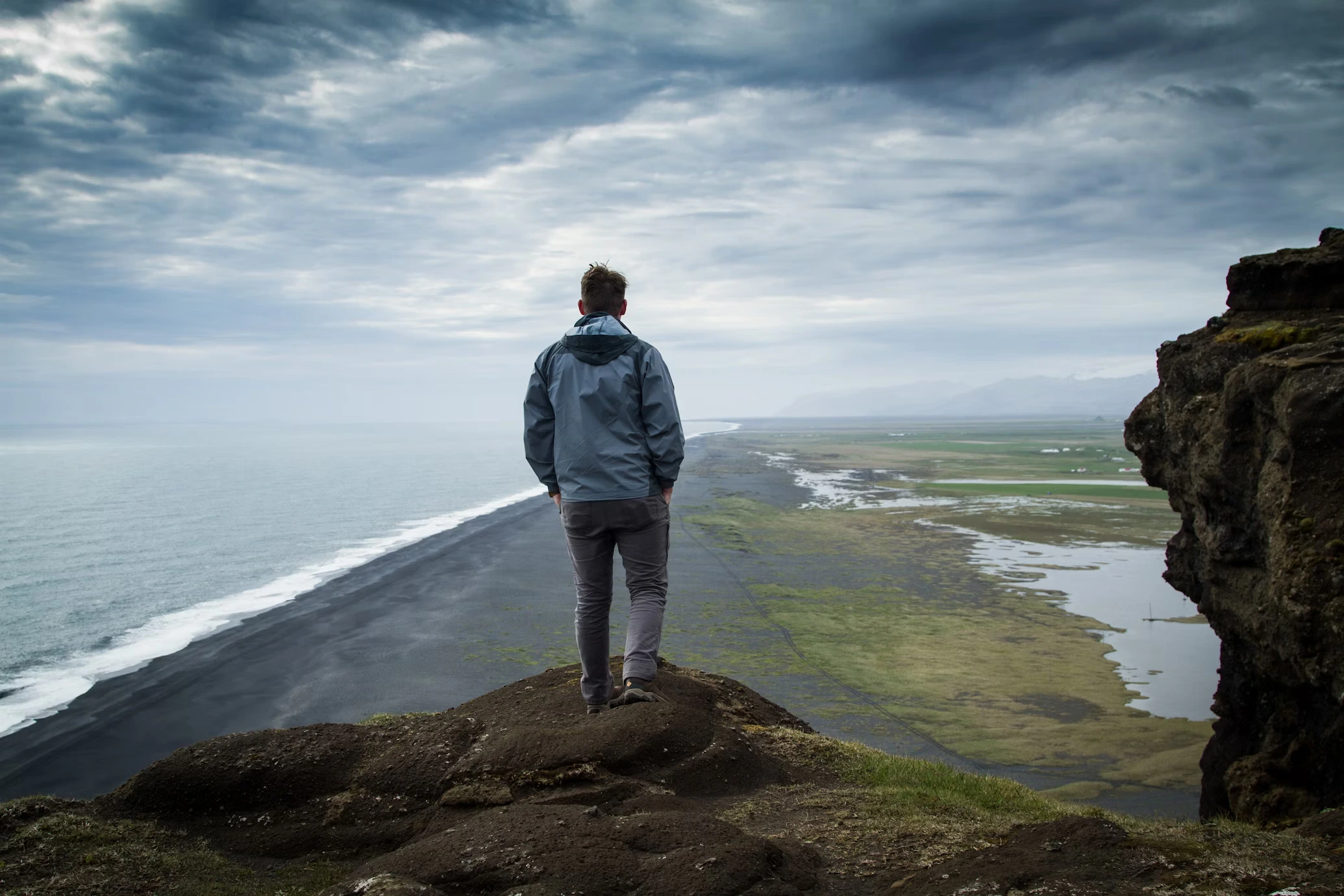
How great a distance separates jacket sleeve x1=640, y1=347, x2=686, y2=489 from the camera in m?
6.08

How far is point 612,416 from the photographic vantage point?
20.1 feet

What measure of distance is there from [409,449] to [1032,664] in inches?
3951

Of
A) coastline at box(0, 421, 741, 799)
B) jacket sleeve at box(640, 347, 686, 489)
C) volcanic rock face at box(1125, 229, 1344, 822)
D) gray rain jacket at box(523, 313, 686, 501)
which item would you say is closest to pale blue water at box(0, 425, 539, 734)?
coastline at box(0, 421, 741, 799)

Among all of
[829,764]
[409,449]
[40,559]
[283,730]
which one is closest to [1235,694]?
[829,764]

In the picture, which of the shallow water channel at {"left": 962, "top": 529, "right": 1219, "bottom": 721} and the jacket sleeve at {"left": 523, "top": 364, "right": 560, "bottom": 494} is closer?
the jacket sleeve at {"left": 523, "top": 364, "right": 560, "bottom": 494}

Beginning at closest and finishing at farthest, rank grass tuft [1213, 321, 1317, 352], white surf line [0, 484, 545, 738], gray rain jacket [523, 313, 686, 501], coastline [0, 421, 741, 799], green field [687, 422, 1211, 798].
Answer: gray rain jacket [523, 313, 686, 501]
grass tuft [1213, 321, 1317, 352]
coastline [0, 421, 741, 799]
green field [687, 422, 1211, 798]
white surf line [0, 484, 545, 738]

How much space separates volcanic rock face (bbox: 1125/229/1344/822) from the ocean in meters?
15.0

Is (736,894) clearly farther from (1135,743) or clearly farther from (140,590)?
(140,590)

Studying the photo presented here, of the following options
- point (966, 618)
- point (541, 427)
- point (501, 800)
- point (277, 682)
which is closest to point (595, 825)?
point (501, 800)

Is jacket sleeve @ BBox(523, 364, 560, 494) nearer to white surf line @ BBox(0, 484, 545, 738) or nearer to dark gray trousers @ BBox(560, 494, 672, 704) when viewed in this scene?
dark gray trousers @ BBox(560, 494, 672, 704)

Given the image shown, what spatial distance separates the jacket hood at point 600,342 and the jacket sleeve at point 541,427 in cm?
37

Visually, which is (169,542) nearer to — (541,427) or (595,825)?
(541,427)

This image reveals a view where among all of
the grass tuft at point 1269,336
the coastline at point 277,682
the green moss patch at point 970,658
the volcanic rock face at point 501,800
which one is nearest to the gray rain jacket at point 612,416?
the volcanic rock face at point 501,800

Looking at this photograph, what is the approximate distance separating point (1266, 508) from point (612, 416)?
5.41 metres
